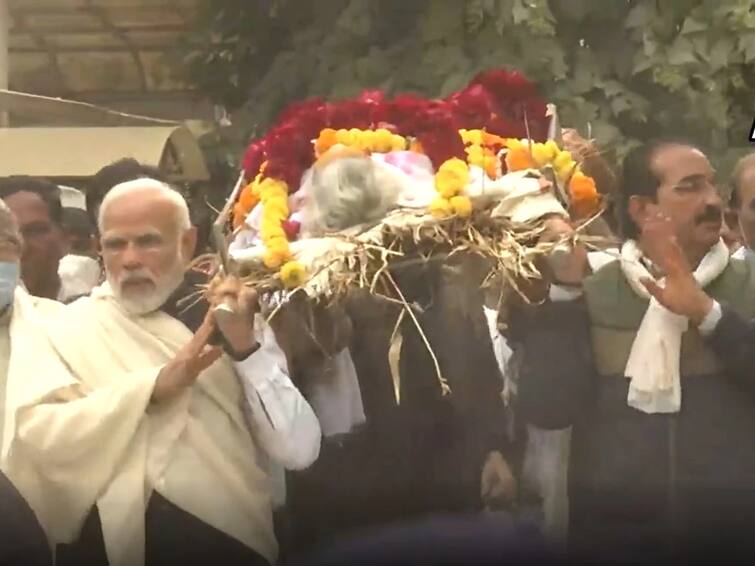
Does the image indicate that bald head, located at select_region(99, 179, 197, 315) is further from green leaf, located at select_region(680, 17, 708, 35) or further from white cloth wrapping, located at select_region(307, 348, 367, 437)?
green leaf, located at select_region(680, 17, 708, 35)

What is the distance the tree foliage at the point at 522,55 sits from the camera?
1415mm

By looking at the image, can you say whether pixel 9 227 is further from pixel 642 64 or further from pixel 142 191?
pixel 642 64

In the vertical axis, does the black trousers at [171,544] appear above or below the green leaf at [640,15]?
below

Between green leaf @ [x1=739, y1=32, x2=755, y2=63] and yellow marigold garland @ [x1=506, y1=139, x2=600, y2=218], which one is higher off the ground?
green leaf @ [x1=739, y1=32, x2=755, y2=63]

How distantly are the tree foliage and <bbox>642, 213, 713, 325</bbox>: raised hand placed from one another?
0.39 feet

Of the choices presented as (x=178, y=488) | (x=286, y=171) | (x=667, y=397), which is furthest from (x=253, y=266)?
(x=667, y=397)

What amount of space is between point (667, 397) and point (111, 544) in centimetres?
76

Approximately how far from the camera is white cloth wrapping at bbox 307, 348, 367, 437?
1.41 m

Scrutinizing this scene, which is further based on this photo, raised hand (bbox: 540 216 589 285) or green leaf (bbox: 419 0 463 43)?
green leaf (bbox: 419 0 463 43)

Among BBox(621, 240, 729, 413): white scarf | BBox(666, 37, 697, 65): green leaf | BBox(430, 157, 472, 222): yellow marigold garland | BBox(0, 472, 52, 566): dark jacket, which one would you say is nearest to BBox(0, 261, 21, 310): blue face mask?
BBox(0, 472, 52, 566): dark jacket

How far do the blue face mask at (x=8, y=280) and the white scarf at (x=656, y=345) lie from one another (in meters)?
0.80

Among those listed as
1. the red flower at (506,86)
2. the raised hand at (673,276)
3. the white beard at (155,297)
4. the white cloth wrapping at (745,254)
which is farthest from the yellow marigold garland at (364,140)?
the white cloth wrapping at (745,254)

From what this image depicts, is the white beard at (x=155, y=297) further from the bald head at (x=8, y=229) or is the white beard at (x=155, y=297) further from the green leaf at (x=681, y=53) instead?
the green leaf at (x=681, y=53)

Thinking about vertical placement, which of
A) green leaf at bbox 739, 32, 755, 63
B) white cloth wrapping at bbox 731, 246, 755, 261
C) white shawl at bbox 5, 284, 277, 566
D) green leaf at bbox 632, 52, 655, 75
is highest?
green leaf at bbox 739, 32, 755, 63
